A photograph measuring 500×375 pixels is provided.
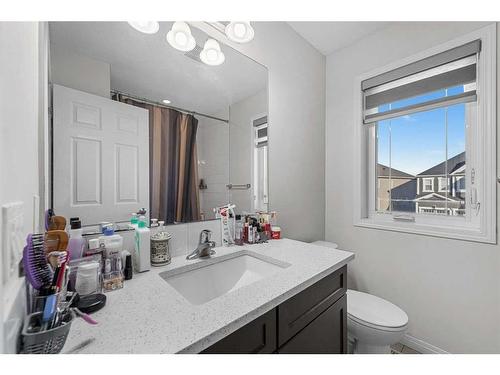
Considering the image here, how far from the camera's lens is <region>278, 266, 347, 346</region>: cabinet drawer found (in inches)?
27.0

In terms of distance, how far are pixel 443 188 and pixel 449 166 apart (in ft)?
0.48

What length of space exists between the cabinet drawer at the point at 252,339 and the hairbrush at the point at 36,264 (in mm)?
374

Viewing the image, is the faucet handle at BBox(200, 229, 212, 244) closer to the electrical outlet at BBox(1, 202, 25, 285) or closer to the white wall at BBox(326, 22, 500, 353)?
the electrical outlet at BBox(1, 202, 25, 285)

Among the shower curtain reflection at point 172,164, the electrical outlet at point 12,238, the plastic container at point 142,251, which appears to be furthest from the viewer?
the shower curtain reflection at point 172,164

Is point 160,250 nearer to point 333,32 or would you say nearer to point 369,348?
point 369,348

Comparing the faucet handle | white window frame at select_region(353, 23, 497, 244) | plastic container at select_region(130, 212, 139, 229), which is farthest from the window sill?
plastic container at select_region(130, 212, 139, 229)

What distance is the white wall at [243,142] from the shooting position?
127 centimetres

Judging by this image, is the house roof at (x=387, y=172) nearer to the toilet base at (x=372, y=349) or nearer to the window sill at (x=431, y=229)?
the window sill at (x=431, y=229)

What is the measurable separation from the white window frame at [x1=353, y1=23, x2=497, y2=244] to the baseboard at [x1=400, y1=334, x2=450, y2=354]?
702 millimetres

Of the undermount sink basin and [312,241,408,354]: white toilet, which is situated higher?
the undermount sink basin

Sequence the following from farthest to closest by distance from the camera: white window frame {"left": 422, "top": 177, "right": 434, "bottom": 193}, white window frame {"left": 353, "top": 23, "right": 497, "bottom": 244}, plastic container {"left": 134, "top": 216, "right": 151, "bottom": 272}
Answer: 1. white window frame {"left": 422, "top": 177, "right": 434, "bottom": 193}
2. white window frame {"left": 353, "top": 23, "right": 497, "bottom": 244}
3. plastic container {"left": 134, "top": 216, "right": 151, "bottom": 272}

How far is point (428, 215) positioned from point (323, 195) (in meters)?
0.72

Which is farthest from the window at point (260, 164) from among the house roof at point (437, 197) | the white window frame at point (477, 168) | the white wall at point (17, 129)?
the house roof at point (437, 197)

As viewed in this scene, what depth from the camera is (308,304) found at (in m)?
0.79
